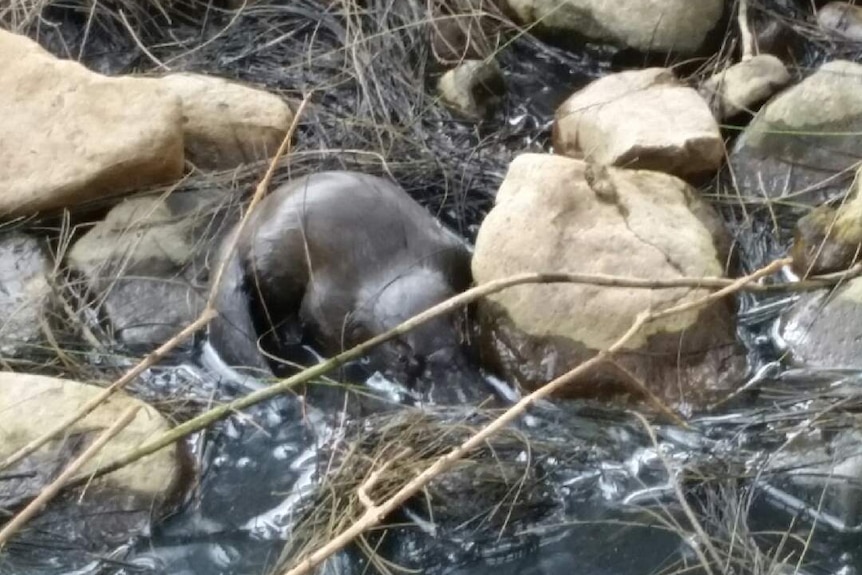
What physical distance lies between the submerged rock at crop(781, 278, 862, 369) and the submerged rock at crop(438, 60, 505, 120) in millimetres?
972

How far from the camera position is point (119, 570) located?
Result: 2.13 m

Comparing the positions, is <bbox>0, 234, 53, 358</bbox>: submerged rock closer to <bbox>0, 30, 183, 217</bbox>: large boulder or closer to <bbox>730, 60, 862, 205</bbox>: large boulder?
<bbox>0, 30, 183, 217</bbox>: large boulder

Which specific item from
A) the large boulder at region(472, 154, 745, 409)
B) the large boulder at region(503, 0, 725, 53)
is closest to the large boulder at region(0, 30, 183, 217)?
the large boulder at region(472, 154, 745, 409)

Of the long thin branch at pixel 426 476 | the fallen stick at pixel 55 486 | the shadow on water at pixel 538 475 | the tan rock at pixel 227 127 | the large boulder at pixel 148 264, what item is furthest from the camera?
the tan rock at pixel 227 127

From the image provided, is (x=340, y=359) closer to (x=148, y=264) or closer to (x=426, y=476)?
(x=426, y=476)

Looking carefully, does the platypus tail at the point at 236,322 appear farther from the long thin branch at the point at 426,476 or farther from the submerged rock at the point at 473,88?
the submerged rock at the point at 473,88

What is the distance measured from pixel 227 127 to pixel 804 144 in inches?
48.0

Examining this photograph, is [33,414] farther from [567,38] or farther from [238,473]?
[567,38]

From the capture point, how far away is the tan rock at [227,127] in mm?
2977

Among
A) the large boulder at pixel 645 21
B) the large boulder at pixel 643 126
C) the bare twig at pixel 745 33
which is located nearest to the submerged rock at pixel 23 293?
the large boulder at pixel 643 126

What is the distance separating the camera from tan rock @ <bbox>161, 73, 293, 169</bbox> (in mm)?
2977

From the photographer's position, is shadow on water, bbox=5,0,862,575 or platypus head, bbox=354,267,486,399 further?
platypus head, bbox=354,267,486,399

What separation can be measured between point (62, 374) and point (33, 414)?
259 mm

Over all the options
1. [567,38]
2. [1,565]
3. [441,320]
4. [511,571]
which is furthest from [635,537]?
[567,38]
